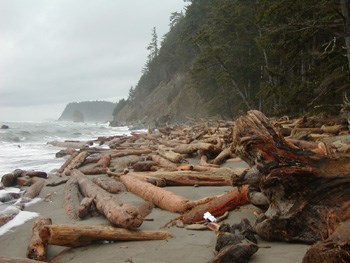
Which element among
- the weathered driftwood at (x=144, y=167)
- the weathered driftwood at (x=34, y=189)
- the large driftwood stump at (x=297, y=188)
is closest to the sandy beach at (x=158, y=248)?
the large driftwood stump at (x=297, y=188)

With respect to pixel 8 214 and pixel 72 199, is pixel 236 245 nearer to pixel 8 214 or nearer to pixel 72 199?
pixel 72 199

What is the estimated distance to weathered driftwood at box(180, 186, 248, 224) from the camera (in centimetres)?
489

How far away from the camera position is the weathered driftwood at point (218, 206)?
4.89 metres

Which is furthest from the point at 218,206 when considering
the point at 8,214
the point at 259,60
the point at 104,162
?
the point at 259,60

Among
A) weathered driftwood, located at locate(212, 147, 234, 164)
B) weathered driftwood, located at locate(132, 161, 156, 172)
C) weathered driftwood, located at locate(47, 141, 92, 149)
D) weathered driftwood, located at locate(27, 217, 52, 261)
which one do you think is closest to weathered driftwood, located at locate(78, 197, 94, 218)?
weathered driftwood, located at locate(27, 217, 52, 261)

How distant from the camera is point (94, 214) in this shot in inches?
229

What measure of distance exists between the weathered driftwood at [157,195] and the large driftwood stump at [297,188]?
1.85 metres

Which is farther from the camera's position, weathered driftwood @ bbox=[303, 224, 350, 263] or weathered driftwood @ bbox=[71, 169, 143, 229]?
weathered driftwood @ bbox=[71, 169, 143, 229]

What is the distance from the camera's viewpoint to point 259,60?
2578cm

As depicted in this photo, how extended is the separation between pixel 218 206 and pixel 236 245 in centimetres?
177

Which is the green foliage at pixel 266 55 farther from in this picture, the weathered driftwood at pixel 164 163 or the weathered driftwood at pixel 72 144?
the weathered driftwood at pixel 72 144

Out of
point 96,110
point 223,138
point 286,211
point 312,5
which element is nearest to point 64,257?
point 286,211

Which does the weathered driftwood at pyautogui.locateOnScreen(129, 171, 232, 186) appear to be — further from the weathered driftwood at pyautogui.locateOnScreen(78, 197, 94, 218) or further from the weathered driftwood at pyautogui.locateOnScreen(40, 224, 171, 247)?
the weathered driftwood at pyautogui.locateOnScreen(40, 224, 171, 247)

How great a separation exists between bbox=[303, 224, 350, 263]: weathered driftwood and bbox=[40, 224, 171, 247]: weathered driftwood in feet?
7.35
